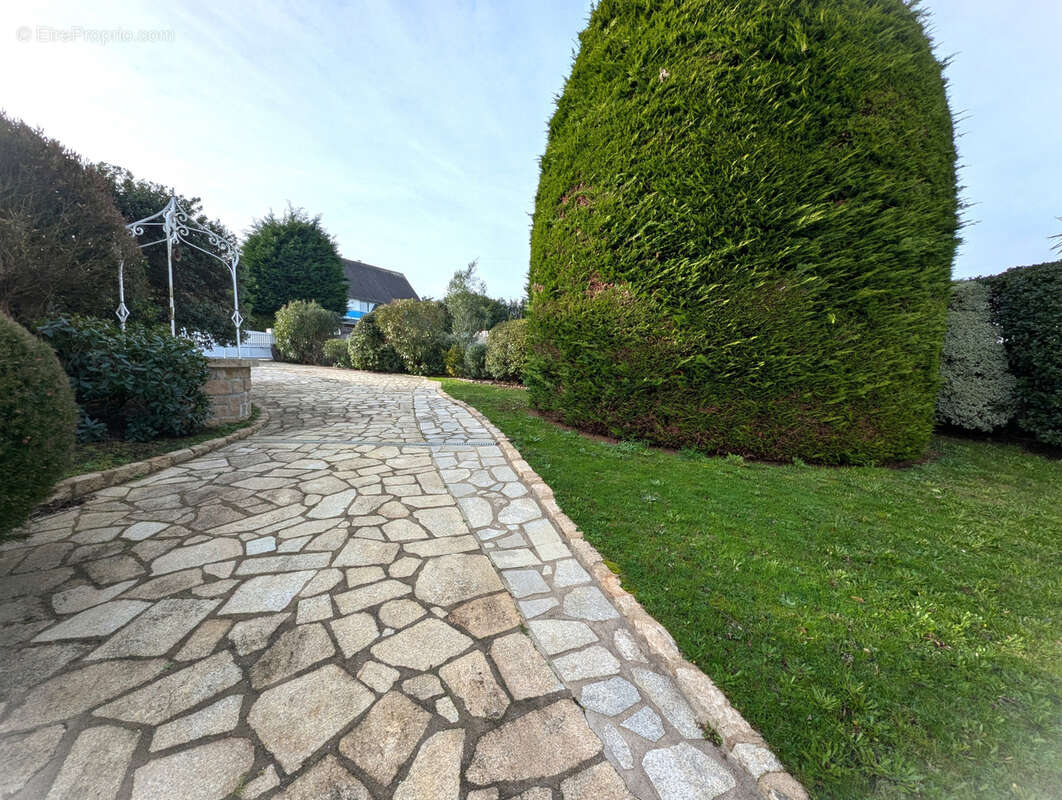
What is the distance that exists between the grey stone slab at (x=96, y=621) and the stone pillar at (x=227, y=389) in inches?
159

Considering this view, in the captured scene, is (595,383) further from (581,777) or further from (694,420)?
(581,777)

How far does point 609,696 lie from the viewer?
1474 millimetres

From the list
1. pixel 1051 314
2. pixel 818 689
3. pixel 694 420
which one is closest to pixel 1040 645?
pixel 818 689

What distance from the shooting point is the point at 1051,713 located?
1399 millimetres

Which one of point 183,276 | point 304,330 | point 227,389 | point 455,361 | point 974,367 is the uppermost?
point 183,276

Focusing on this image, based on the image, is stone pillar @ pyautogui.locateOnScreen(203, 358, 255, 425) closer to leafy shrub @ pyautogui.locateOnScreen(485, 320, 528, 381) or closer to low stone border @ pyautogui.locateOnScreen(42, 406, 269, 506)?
low stone border @ pyautogui.locateOnScreen(42, 406, 269, 506)

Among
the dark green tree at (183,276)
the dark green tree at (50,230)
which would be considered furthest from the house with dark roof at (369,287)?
the dark green tree at (50,230)

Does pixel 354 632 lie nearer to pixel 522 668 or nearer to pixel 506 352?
pixel 522 668

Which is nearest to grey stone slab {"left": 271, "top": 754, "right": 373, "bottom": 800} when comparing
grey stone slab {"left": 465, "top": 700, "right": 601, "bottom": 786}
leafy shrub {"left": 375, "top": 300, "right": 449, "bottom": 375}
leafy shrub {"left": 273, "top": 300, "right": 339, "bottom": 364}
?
grey stone slab {"left": 465, "top": 700, "right": 601, "bottom": 786}

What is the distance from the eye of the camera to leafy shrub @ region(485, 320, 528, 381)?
10.7 m

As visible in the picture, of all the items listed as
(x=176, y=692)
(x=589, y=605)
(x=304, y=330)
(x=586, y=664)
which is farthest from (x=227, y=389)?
(x=304, y=330)

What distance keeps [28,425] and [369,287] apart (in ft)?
117

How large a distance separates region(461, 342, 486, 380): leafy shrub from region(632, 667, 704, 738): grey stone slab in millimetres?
11133

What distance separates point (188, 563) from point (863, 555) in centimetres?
434
